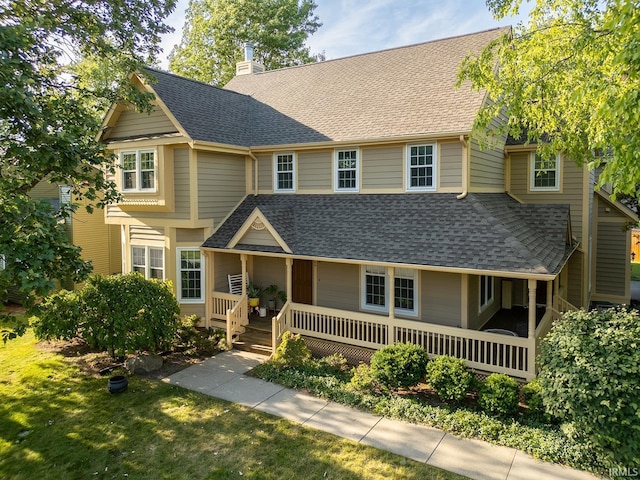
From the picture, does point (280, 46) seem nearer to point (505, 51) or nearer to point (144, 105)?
point (144, 105)

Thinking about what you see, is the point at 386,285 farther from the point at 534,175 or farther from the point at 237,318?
the point at 534,175

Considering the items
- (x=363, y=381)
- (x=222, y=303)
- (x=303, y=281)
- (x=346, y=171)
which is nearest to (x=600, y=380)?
(x=363, y=381)

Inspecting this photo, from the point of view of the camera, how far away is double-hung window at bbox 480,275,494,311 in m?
13.4

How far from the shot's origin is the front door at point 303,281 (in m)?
14.3

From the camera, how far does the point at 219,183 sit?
49.6 ft

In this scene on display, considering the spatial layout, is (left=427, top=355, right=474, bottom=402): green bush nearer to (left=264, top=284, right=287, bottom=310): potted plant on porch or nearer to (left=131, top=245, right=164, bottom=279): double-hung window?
(left=264, top=284, right=287, bottom=310): potted plant on porch

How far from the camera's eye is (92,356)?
1244 centimetres

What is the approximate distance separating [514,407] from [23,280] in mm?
9010

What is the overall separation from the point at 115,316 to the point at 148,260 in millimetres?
4310

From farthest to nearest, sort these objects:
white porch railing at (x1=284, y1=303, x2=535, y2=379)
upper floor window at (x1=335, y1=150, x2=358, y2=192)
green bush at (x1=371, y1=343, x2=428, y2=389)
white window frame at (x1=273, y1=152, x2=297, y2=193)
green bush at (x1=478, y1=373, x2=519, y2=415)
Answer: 1. white window frame at (x1=273, y1=152, x2=297, y2=193)
2. upper floor window at (x1=335, y1=150, x2=358, y2=192)
3. white porch railing at (x1=284, y1=303, x2=535, y2=379)
4. green bush at (x1=371, y1=343, x2=428, y2=389)
5. green bush at (x1=478, y1=373, x2=519, y2=415)

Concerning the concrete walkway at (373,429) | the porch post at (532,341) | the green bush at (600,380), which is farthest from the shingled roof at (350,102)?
the concrete walkway at (373,429)

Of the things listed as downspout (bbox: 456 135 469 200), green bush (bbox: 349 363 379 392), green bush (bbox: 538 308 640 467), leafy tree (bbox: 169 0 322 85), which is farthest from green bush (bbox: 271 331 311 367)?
leafy tree (bbox: 169 0 322 85)

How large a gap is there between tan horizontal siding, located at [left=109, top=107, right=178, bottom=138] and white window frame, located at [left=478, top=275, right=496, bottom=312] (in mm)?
11029

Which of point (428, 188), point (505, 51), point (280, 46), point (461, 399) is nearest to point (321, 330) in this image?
point (461, 399)
